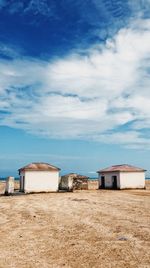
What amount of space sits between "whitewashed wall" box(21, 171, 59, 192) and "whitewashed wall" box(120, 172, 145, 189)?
930cm

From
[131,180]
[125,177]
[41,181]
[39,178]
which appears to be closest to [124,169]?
[125,177]

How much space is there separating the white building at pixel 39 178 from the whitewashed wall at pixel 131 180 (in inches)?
363

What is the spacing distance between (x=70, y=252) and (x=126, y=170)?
33.2 m

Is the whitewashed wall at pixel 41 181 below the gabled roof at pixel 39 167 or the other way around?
below

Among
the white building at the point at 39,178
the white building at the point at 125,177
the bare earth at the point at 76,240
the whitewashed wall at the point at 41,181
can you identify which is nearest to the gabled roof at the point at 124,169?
the white building at the point at 125,177

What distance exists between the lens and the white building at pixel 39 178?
36656mm

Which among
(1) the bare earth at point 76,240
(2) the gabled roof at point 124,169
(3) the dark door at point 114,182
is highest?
(2) the gabled roof at point 124,169

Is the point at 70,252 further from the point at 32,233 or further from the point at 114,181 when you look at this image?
the point at 114,181

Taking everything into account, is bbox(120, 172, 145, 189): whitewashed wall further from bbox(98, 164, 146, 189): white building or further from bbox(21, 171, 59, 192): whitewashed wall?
bbox(21, 171, 59, 192): whitewashed wall

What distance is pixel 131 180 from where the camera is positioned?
4284cm

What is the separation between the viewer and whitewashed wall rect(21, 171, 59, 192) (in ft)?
120

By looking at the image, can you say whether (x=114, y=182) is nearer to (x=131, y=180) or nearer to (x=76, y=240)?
(x=131, y=180)

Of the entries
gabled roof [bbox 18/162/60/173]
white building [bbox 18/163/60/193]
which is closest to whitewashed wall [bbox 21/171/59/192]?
white building [bbox 18/163/60/193]

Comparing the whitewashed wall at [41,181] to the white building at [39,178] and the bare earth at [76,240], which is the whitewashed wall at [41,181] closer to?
the white building at [39,178]
